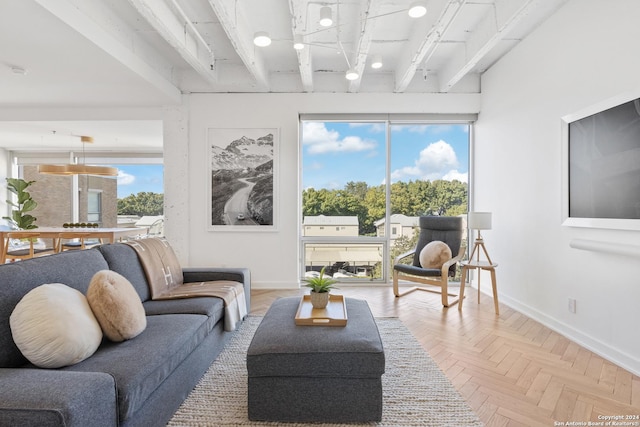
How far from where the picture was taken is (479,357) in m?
2.56

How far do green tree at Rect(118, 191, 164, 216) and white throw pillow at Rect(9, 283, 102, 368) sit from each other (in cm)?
684

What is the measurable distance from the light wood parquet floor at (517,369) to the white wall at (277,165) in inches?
45.0

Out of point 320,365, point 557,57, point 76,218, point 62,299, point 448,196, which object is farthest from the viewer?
point 76,218

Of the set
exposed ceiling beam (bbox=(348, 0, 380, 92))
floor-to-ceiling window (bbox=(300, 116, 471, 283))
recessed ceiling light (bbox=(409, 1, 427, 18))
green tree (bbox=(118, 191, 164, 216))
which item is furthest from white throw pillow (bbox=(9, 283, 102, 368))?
green tree (bbox=(118, 191, 164, 216))

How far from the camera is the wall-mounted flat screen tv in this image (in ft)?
7.72

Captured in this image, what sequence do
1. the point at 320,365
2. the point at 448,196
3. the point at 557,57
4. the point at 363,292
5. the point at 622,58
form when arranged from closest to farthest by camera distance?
the point at 320,365 → the point at 622,58 → the point at 557,57 → the point at 363,292 → the point at 448,196

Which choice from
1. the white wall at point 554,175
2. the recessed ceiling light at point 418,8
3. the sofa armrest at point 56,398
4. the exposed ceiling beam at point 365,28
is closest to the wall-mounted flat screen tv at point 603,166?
the white wall at point 554,175

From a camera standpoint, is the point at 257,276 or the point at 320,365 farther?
the point at 257,276

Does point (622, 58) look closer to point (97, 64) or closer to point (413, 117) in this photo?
point (413, 117)

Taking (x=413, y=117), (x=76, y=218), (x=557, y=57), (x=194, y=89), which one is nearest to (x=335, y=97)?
(x=413, y=117)

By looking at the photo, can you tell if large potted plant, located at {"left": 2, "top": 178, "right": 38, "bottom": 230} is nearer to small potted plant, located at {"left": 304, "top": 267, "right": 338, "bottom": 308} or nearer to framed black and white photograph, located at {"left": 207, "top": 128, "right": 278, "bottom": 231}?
framed black and white photograph, located at {"left": 207, "top": 128, "right": 278, "bottom": 231}

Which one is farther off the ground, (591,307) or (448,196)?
(448,196)

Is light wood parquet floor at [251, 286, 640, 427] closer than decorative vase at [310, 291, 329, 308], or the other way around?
light wood parquet floor at [251, 286, 640, 427]

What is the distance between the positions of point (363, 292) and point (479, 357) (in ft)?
6.78
